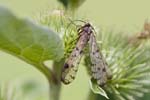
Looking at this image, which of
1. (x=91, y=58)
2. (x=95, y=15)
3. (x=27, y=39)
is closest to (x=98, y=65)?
(x=91, y=58)

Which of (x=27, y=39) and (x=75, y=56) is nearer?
(x=27, y=39)

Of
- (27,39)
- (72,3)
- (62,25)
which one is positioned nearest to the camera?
(27,39)

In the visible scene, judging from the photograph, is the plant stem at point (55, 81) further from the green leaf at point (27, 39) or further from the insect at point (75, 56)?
the green leaf at point (27, 39)

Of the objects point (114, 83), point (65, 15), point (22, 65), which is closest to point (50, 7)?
point (65, 15)

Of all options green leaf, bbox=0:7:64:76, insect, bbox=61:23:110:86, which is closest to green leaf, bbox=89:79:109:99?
insect, bbox=61:23:110:86

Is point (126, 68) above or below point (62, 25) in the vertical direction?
below

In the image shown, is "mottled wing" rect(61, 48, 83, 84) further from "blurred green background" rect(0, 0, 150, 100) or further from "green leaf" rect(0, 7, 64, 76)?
"blurred green background" rect(0, 0, 150, 100)

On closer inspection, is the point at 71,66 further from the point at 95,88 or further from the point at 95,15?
the point at 95,15

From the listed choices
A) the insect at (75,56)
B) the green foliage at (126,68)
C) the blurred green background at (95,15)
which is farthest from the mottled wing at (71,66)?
the blurred green background at (95,15)

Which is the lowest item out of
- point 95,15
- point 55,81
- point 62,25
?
point 95,15

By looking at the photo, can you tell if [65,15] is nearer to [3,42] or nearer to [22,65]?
[3,42]
